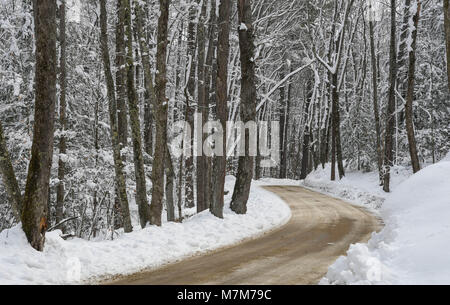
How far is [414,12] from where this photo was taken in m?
18.8

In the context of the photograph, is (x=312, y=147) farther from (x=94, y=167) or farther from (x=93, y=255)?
(x=93, y=255)

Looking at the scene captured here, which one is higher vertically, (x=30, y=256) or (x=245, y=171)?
(x=245, y=171)

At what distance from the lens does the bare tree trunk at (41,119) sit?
24.6 ft

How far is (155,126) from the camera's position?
1478 centimetres

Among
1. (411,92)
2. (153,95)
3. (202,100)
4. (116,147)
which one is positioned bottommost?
(116,147)

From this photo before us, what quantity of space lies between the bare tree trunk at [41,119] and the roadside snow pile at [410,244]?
5348 millimetres

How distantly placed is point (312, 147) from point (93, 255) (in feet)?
117

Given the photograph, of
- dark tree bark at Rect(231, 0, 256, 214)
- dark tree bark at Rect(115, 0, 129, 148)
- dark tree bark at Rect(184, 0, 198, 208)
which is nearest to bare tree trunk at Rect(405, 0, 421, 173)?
dark tree bark at Rect(231, 0, 256, 214)

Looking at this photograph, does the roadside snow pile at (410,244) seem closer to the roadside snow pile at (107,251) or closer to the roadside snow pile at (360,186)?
the roadside snow pile at (107,251)

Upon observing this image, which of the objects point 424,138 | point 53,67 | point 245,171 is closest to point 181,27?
point 245,171

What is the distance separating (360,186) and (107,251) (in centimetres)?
1981

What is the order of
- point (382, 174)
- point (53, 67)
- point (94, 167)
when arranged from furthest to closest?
point (382, 174) → point (94, 167) → point (53, 67)

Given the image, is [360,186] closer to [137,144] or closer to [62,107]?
[137,144]

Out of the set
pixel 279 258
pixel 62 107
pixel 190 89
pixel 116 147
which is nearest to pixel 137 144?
pixel 116 147
